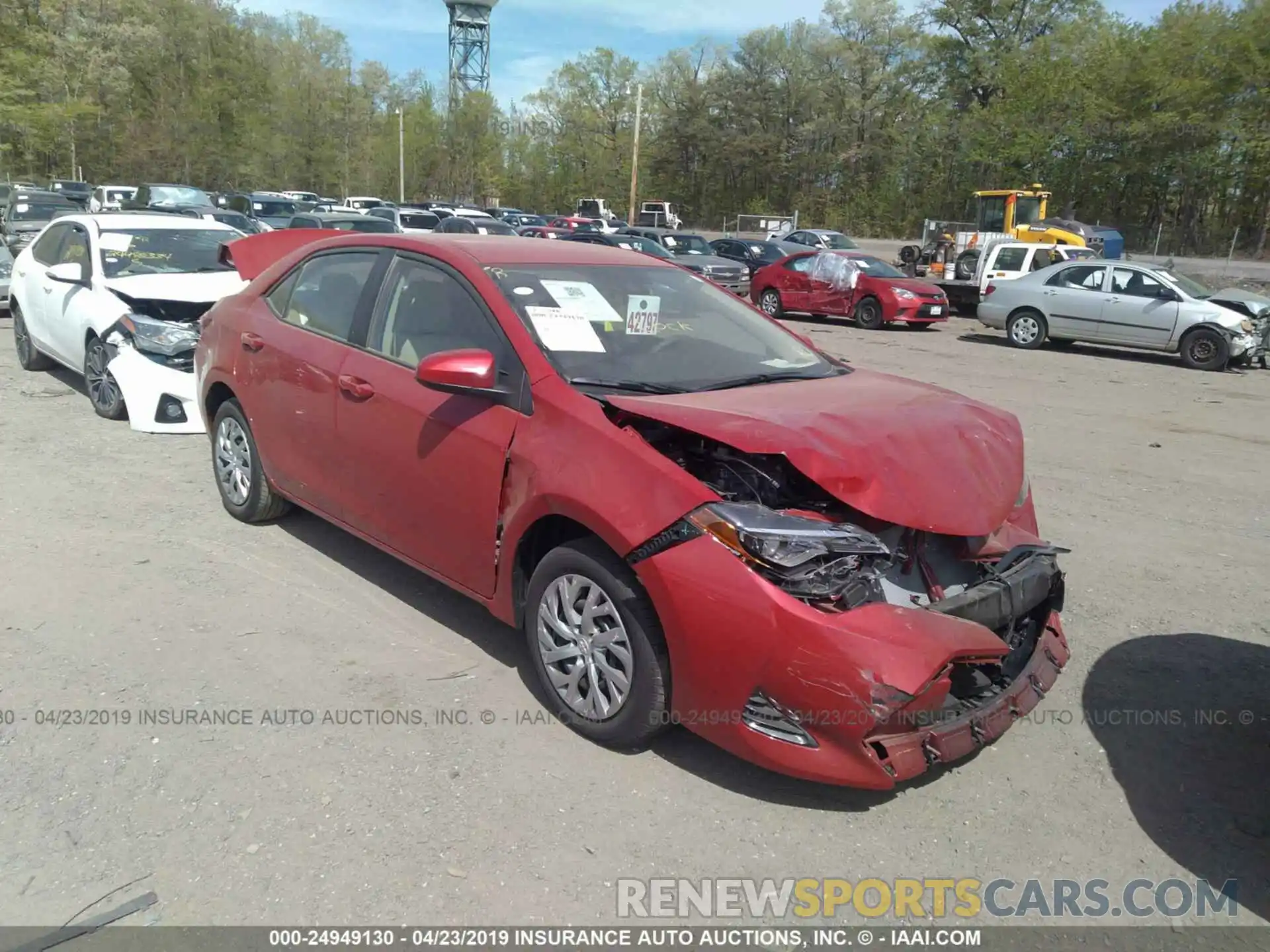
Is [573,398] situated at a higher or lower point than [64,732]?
higher

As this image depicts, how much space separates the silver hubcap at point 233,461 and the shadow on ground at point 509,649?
0.31 meters

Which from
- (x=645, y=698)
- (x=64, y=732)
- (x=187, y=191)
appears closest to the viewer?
(x=645, y=698)

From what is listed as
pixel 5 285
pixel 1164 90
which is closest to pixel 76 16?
pixel 5 285

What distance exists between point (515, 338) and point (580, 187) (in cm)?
6975

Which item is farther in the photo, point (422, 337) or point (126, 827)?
point (422, 337)

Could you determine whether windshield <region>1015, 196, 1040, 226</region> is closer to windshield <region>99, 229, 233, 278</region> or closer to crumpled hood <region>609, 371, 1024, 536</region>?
windshield <region>99, 229, 233, 278</region>

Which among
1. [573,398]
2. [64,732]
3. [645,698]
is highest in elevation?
[573,398]

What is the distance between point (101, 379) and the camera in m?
8.08

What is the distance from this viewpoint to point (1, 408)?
838cm

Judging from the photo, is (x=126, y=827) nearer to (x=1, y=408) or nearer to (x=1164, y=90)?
(x=1, y=408)

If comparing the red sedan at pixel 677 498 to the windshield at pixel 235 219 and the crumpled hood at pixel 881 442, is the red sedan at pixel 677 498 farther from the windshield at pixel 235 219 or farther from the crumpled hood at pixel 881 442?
the windshield at pixel 235 219

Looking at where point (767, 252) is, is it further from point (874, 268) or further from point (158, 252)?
point (158, 252)

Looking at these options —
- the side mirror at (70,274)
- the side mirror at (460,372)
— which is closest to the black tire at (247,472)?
the side mirror at (460,372)

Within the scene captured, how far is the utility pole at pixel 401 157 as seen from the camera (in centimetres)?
6744
